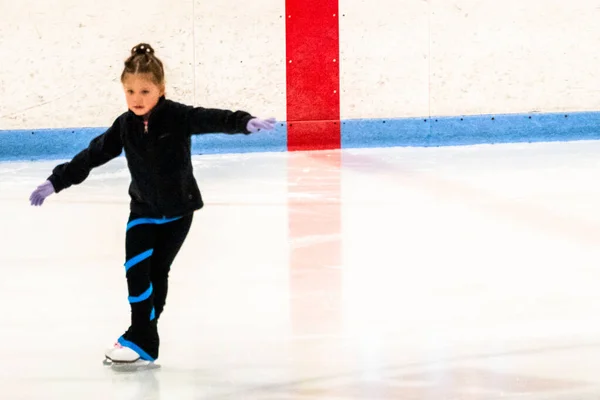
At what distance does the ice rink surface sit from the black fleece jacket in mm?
369

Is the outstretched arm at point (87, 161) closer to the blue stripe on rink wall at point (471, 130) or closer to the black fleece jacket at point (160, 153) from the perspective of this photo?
the black fleece jacket at point (160, 153)

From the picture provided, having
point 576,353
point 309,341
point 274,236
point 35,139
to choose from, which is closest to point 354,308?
point 309,341

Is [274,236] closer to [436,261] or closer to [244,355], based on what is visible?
[436,261]

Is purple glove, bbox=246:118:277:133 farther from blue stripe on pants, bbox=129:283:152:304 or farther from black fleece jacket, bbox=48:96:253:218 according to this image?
blue stripe on pants, bbox=129:283:152:304

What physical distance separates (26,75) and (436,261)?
3416 mm

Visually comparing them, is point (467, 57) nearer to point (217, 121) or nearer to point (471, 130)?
point (471, 130)

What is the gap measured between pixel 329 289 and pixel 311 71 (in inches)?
142

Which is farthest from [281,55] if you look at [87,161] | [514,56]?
[87,161]

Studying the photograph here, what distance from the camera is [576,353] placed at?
281 centimetres

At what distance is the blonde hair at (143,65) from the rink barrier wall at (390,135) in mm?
4050

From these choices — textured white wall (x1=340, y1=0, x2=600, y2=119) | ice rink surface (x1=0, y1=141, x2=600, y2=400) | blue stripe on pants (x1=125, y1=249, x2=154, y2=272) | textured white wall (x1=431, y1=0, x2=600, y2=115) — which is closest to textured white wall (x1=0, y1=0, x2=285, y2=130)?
textured white wall (x1=340, y1=0, x2=600, y2=119)

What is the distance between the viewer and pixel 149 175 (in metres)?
2.73

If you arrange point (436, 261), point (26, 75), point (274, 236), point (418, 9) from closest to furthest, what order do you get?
point (436, 261)
point (274, 236)
point (26, 75)
point (418, 9)

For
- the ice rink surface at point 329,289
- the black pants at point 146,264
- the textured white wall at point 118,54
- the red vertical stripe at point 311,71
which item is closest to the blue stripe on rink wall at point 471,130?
the red vertical stripe at point 311,71
